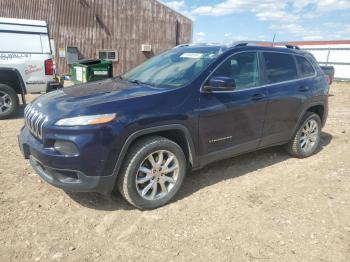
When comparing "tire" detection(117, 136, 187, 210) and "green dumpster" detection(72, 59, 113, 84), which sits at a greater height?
"green dumpster" detection(72, 59, 113, 84)

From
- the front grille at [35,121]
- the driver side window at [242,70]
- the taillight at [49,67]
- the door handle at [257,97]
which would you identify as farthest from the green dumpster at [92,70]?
the door handle at [257,97]

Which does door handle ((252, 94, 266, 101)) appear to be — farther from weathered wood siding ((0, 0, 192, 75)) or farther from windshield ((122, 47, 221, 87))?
weathered wood siding ((0, 0, 192, 75))

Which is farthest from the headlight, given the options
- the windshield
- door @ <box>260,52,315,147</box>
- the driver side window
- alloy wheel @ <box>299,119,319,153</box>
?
alloy wheel @ <box>299,119,319,153</box>

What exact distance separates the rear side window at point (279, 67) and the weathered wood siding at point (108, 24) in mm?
16962

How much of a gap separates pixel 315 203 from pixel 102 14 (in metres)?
19.2

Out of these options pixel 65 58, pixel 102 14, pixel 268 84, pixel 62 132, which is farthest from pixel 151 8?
pixel 62 132

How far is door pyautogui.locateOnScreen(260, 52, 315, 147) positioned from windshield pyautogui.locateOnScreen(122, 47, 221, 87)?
917mm

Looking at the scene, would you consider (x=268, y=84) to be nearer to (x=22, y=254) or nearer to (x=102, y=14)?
(x=22, y=254)

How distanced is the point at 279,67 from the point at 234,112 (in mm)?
1235

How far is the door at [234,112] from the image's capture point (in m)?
3.70

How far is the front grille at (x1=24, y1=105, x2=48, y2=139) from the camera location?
3.13 meters

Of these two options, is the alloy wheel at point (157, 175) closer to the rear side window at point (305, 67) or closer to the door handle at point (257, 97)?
the door handle at point (257, 97)

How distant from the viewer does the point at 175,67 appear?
4008 millimetres

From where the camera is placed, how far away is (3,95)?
732cm
